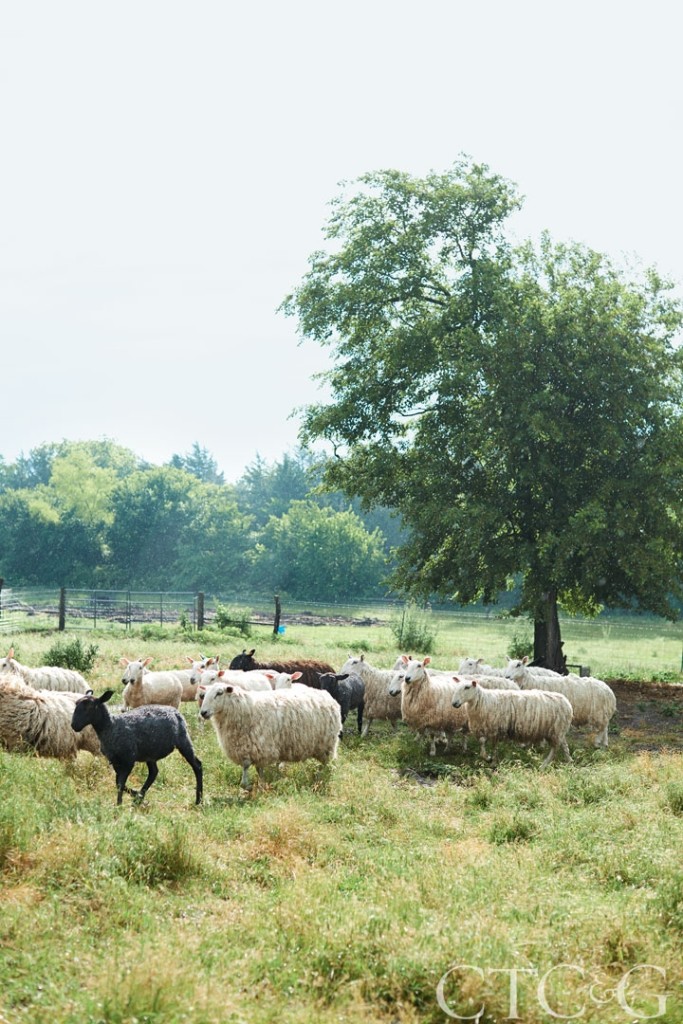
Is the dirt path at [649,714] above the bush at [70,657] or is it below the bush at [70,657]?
below

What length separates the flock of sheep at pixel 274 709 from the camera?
32.0 feet

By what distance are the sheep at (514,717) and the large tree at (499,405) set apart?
7.35 meters

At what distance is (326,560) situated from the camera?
7012 cm

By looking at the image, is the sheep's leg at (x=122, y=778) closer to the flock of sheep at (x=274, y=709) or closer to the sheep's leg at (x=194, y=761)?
the flock of sheep at (x=274, y=709)

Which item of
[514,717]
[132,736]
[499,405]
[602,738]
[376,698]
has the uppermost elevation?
[499,405]

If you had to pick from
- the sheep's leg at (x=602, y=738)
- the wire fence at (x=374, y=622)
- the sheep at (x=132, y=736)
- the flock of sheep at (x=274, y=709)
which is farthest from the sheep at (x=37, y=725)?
the wire fence at (x=374, y=622)

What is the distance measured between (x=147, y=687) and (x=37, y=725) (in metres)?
3.69

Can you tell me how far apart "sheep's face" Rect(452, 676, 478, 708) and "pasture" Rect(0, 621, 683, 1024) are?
1.78 metres

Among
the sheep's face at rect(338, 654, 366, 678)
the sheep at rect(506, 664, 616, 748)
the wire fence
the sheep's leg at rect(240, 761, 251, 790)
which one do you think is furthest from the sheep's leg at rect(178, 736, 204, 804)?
the wire fence

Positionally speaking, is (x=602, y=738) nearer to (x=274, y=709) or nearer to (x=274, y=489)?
(x=274, y=709)

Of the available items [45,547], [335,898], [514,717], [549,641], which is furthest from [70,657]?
[45,547]

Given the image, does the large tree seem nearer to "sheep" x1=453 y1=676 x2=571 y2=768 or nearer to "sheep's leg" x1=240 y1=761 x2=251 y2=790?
"sheep" x1=453 y1=676 x2=571 y2=768

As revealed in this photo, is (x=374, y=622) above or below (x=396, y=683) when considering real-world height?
below

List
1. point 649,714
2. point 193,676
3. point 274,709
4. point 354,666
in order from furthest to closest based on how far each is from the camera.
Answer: point 649,714, point 354,666, point 193,676, point 274,709
